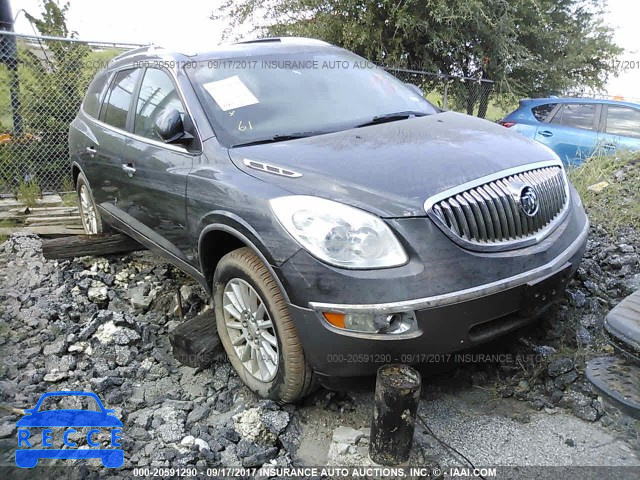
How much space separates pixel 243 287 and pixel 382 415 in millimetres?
997

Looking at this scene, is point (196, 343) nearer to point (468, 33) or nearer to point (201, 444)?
point (201, 444)

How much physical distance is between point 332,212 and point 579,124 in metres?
6.76

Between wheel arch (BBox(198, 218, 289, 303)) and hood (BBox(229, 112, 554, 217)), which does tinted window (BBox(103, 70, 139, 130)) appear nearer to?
wheel arch (BBox(198, 218, 289, 303))

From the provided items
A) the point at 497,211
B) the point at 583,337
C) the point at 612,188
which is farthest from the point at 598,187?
the point at 497,211

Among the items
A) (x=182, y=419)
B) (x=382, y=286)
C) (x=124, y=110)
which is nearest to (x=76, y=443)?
(x=182, y=419)

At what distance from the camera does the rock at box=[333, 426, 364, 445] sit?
8.46 ft

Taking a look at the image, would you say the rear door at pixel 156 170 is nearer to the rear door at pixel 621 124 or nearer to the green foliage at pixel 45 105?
the green foliage at pixel 45 105

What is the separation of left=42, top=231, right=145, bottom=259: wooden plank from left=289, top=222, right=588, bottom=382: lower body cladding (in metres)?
2.91

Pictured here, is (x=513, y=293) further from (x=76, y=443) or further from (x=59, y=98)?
(x=59, y=98)

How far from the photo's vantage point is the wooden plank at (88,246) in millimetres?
4565

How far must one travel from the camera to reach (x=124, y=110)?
411cm

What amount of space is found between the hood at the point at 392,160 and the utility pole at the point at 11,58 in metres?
5.71

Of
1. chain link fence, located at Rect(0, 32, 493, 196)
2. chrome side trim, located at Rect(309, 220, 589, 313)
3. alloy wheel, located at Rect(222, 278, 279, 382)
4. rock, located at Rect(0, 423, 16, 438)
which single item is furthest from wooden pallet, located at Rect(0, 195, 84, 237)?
chrome side trim, located at Rect(309, 220, 589, 313)

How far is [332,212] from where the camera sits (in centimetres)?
240
